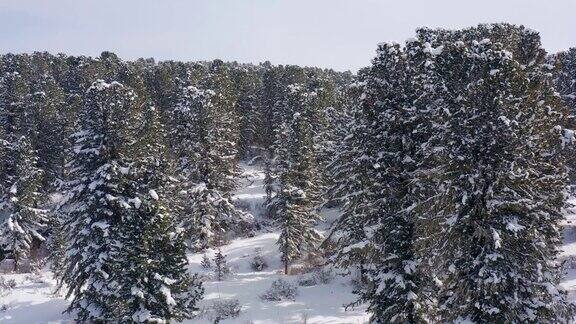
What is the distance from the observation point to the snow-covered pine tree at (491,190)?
14.6 m

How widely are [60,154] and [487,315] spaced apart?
179ft

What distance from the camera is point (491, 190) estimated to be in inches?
575

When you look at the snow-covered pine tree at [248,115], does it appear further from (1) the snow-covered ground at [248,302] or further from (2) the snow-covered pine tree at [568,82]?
(2) the snow-covered pine tree at [568,82]

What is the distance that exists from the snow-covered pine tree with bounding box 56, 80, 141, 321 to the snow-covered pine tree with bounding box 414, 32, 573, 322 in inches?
609

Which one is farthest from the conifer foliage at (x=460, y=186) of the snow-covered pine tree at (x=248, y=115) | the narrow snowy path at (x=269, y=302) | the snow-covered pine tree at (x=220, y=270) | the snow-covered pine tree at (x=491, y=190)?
the snow-covered pine tree at (x=248, y=115)

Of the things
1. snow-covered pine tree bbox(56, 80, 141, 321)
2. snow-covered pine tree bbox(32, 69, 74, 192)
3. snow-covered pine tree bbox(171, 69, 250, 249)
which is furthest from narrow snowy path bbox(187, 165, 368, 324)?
snow-covered pine tree bbox(32, 69, 74, 192)

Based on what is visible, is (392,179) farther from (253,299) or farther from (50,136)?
(50,136)

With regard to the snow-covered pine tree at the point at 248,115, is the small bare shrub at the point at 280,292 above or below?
below

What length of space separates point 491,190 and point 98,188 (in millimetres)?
18795

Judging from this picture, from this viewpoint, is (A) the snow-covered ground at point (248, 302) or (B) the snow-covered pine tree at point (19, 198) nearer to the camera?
(A) the snow-covered ground at point (248, 302)

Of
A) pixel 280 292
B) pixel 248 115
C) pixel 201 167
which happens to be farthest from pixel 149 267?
pixel 248 115

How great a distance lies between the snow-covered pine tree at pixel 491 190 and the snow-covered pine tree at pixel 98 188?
1548 centimetres

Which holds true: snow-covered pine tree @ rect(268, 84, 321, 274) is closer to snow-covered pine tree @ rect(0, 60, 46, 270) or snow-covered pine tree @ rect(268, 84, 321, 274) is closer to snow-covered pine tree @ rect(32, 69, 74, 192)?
snow-covered pine tree @ rect(0, 60, 46, 270)

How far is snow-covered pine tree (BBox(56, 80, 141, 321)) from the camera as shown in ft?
74.9
